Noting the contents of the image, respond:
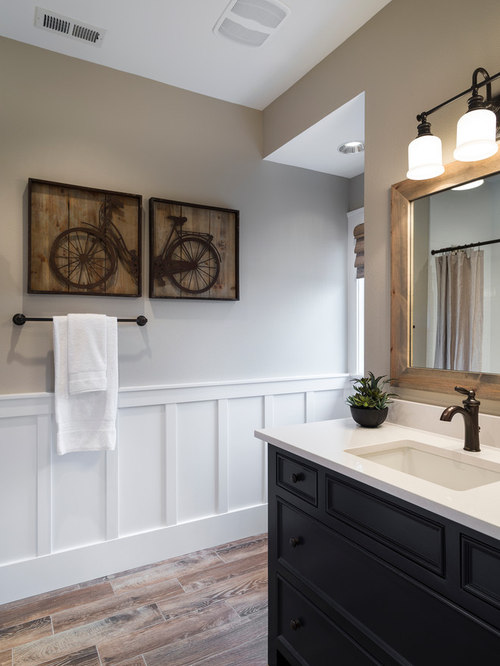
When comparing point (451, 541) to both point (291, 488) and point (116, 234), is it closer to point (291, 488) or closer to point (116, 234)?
point (291, 488)

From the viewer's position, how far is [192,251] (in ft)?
8.04

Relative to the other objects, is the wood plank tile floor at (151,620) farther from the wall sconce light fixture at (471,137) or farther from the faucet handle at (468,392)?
the wall sconce light fixture at (471,137)

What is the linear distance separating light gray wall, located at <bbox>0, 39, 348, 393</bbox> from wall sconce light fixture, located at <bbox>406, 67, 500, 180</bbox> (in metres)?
1.35

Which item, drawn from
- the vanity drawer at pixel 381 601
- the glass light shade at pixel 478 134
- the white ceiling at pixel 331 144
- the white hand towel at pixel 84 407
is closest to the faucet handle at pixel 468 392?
the vanity drawer at pixel 381 601

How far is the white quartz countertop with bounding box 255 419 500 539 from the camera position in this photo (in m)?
0.93

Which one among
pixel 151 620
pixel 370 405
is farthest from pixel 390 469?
pixel 151 620

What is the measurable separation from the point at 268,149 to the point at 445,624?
8.15ft

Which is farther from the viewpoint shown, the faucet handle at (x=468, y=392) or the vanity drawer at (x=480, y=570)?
the faucet handle at (x=468, y=392)

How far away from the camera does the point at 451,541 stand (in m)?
0.96

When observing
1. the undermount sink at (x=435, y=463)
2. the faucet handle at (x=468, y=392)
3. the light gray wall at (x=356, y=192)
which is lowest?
the undermount sink at (x=435, y=463)

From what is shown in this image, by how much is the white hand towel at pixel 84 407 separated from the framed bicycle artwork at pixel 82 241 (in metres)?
0.21

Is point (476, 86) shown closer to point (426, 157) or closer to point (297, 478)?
point (426, 157)

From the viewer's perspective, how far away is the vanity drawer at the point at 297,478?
1.41m

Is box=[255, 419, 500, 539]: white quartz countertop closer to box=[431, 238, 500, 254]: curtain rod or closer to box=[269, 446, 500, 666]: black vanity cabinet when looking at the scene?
box=[269, 446, 500, 666]: black vanity cabinet
